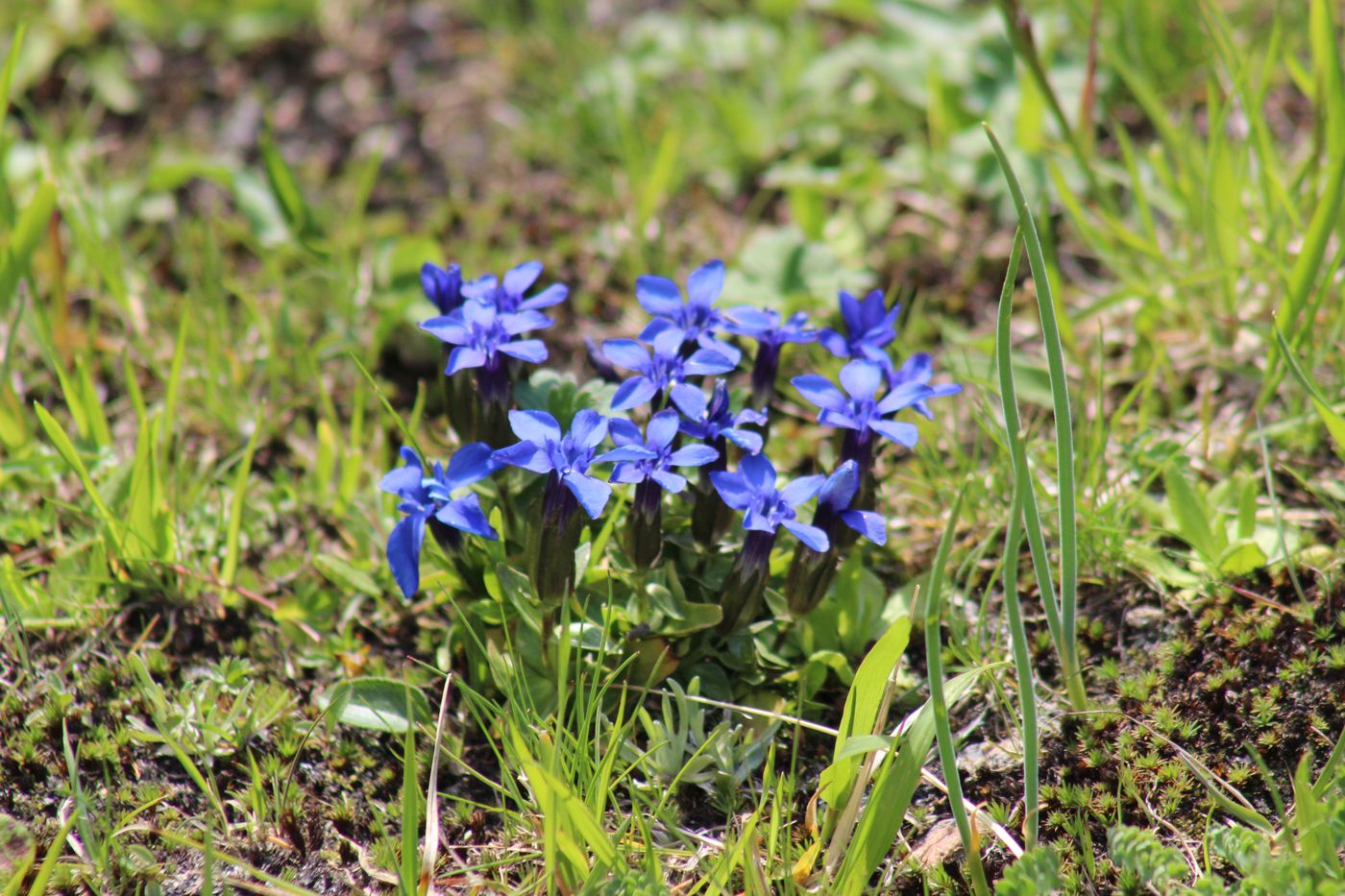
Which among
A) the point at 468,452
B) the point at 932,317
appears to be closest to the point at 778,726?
the point at 468,452

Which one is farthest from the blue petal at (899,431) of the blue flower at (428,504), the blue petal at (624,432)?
the blue flower at (428,504)

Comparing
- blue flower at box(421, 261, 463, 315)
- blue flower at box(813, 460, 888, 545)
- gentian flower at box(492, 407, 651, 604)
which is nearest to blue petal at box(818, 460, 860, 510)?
blue flower at box(813, 460, 888, 545)

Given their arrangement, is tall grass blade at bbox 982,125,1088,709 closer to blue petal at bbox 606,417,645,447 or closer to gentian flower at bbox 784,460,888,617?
gentian flower at bbox 784,460,888,617

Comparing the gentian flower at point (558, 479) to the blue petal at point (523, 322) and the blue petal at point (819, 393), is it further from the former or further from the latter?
the blue petal at point (819, 393)

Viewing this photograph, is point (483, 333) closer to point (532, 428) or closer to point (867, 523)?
point (532, 428)

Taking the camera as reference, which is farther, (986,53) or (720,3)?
(720,3)

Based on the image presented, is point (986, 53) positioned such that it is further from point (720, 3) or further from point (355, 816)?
point (355, 816)
